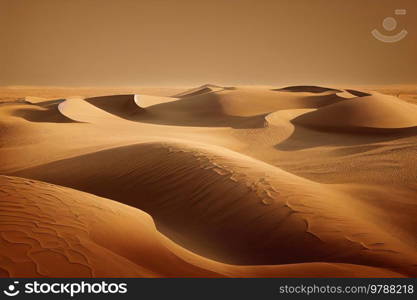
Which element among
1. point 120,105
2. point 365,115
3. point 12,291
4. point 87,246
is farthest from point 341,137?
point 120,105

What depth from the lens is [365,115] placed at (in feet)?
47.5

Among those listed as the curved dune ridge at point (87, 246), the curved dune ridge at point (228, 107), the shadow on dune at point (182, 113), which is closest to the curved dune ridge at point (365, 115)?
the shadow on dune at point (182, 113)

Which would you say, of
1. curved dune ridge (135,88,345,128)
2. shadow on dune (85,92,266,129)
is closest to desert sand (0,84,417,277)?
shadow on dune (85,92,266,129)

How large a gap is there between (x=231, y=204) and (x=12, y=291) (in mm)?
3624

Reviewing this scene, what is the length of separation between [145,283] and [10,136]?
11.8 metres

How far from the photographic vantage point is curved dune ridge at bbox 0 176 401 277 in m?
2.74

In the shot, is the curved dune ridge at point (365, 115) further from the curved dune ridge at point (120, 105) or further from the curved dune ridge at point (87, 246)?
the curved dune ridge at point (87, 246)

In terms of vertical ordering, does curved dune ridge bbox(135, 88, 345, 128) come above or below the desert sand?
above

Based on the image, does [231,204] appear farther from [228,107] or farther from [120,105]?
[120,105]

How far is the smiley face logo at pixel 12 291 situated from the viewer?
220cm

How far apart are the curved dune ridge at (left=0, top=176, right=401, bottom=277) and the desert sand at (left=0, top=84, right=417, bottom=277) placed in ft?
0.05

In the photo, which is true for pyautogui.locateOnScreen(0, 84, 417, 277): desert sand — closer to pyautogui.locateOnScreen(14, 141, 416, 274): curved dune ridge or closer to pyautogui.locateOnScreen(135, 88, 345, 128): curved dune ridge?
pyautogui.locateOnScreen(14, 141, 416, 274): curved dune ridge

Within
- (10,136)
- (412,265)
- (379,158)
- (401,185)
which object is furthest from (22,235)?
(10,136)

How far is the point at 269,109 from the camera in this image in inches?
813
